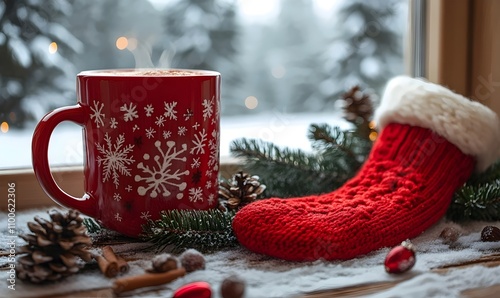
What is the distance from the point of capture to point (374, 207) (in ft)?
2.20

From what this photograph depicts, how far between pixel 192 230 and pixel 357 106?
1.39 ft

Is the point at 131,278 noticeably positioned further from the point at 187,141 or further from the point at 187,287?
the point at 187,141

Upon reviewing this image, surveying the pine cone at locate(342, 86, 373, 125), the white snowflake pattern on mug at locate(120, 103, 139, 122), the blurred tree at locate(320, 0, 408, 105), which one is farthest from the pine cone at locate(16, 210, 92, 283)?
the blurred tree at locate(320, 0, 408, 105)

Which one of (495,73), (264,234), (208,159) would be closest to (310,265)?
(264,234)

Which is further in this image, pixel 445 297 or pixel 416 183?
pixel 416 183

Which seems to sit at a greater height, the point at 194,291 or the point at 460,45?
the point at 460,45

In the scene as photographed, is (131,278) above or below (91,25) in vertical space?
below

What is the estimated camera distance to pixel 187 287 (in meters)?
0.52

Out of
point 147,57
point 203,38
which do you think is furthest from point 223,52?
point 147,57

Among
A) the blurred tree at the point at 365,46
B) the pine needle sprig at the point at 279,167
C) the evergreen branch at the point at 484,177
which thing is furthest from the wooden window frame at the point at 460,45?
the pine needle sprig at the point at 279,167

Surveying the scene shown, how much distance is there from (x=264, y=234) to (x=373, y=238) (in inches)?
4.8

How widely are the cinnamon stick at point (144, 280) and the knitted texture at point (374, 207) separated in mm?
99

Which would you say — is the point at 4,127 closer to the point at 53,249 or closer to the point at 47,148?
the point at 47,148

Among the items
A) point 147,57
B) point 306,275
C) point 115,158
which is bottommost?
point 306,275
